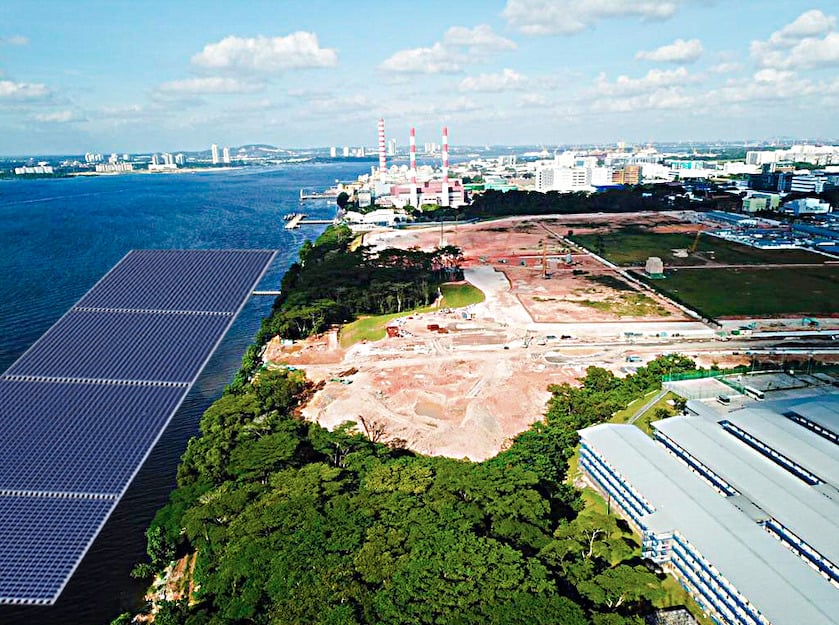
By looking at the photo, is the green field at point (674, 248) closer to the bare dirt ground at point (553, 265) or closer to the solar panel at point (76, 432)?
the bare dirt ground at point (553, 265)

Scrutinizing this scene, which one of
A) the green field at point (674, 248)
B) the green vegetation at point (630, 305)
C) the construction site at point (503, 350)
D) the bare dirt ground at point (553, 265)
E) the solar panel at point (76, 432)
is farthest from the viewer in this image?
the green field at point (674, 248)

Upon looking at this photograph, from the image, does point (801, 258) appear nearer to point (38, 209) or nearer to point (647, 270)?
point (647, 270)

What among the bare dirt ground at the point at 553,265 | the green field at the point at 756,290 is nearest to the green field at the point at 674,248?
the green field at the point at 756,290

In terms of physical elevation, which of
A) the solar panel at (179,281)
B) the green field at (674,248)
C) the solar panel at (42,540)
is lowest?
the green field at (674,248)

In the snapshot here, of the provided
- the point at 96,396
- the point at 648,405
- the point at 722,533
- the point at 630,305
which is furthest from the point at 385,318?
the point at 722,533

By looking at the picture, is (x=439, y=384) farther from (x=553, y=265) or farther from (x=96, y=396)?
(x=553, y=265)

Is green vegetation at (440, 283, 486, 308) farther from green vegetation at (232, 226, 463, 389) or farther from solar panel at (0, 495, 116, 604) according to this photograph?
solar panel at (0, 495, 116, 604)
